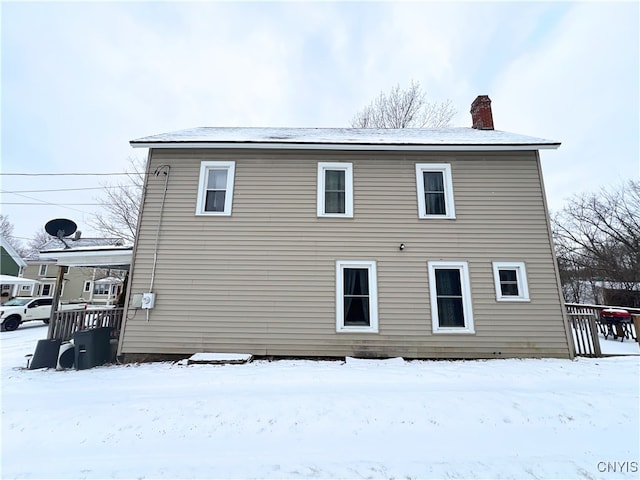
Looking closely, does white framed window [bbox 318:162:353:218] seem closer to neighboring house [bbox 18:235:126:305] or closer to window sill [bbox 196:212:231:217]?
window sill [bbox 196:212:231:217]

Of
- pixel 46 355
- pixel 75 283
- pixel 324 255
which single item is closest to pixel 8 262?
pixel 75 283

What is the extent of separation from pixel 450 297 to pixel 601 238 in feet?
66.5

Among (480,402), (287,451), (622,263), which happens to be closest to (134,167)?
(287,451)

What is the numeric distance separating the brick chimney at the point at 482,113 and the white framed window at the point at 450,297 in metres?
6.04

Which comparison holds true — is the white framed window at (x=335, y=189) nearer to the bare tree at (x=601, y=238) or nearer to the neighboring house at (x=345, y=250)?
the neighboring house at (x=345, y=250)

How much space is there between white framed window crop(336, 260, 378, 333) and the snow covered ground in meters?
1.11

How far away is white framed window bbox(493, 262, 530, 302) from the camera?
20.9 feet

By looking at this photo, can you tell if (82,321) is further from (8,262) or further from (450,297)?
(8,262)

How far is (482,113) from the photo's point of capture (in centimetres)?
941

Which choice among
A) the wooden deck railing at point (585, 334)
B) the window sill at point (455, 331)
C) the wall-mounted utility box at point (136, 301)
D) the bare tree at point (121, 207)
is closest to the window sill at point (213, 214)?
the wall-mounted utility box at point (136, 301)

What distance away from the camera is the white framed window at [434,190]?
6865 millimetres

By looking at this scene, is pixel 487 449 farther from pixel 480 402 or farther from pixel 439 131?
pixel 439 131

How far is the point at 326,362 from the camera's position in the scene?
5.95 m

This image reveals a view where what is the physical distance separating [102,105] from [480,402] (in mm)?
21933
